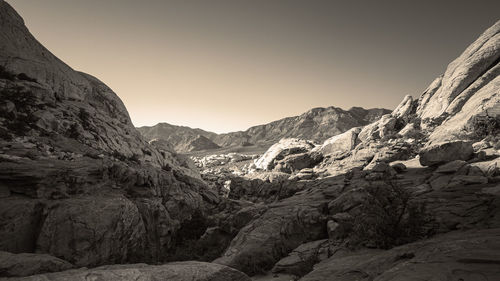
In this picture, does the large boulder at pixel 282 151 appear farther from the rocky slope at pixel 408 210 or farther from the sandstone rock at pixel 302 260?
the sandstone rock at pixel 302 260

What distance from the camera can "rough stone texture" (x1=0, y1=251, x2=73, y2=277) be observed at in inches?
232

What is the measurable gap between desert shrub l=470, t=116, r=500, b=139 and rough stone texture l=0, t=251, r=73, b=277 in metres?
27.2

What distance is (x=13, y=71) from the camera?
21094 mm

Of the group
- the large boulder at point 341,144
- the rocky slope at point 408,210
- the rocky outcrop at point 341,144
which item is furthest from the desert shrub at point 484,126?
the large boulder at point 341,144

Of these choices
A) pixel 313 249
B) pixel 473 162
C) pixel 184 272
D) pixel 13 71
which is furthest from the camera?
pixel 13 71

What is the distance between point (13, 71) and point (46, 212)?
16969mm

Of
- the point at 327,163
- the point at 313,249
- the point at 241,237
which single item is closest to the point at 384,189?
the point at 313,249

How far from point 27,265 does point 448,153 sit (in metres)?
Result: 21.2

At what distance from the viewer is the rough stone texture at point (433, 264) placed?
15.5 ft

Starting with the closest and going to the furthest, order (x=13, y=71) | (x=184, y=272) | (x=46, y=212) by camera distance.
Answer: (x=184, y=272) → (x=46, y=212) → (x=13, y=71)

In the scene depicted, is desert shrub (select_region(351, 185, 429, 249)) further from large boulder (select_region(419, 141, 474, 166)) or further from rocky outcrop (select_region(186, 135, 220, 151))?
rocky outcrop (select_region(186, 135, 220, 151))

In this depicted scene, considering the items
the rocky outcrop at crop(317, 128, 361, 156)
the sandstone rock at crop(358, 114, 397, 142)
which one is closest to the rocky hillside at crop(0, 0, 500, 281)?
the sandstone rock at crop(358, 114, 397, 142)

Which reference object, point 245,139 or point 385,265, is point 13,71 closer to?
point 385,265

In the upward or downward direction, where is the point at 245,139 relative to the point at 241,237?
upward
